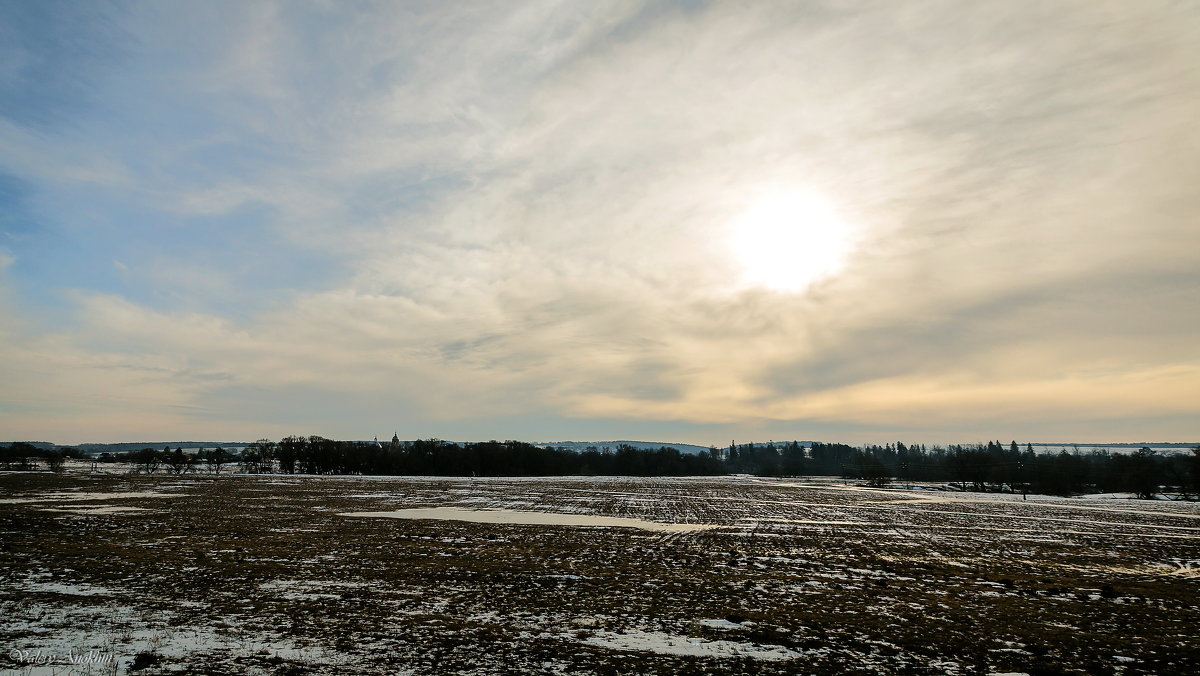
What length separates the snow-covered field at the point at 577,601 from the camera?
10883 mm

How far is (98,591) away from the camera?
1539 cm

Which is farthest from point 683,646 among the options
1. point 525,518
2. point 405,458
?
point 405,458

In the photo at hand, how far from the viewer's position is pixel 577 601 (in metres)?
15.4

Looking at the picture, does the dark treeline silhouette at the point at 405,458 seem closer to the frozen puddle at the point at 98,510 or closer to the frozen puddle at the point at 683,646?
the frozen puddle at the point at 98,510

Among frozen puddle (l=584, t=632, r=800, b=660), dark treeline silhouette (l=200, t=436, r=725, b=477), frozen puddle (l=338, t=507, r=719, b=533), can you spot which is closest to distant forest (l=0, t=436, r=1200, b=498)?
dark treeline silhouette (l=200, t=436, r=725, b=477)

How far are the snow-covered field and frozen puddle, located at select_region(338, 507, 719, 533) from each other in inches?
120

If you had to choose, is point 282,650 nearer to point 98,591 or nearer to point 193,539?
point 98,591

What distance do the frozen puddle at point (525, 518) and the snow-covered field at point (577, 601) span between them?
3053 mm

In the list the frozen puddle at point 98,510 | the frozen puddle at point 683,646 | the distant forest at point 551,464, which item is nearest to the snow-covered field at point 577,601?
the frozen puddle at point 683,646

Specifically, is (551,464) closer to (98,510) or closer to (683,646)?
(98,510)

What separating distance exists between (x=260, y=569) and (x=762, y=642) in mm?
16313

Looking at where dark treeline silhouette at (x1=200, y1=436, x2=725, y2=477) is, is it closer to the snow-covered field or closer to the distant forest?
the distant forest

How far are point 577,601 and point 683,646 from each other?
4381 millimetres

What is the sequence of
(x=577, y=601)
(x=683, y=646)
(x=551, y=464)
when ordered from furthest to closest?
(x=551, y=464) → (x=577, y=601) → (x=683, y=646)
